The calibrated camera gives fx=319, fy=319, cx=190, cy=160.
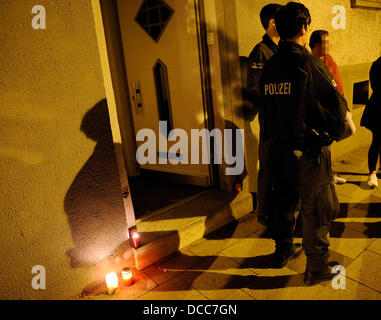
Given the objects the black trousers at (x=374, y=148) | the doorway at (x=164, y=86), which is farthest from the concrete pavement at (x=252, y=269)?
the doorway at (x=164, y=86)

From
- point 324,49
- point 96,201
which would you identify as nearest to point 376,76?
point 324,49

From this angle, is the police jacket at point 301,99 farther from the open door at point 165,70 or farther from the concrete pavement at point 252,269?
the open door at point 165,70

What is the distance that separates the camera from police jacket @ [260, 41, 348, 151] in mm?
2340

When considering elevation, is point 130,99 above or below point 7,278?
above

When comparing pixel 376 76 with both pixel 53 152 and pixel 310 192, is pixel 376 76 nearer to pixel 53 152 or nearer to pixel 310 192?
pixel 310 192

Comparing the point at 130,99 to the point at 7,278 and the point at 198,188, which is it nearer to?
the point at 198,188

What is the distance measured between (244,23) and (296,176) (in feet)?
7.14

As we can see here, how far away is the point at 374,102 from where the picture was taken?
4.12 m

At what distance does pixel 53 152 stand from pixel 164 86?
2390 millimetres

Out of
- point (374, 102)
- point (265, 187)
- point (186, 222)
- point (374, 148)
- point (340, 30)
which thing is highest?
point (340, 30)

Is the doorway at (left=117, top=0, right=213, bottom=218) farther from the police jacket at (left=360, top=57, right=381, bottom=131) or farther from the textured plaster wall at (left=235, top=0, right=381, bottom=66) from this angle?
the police jacket at (left=360, top=57, right=381, bottom=131)

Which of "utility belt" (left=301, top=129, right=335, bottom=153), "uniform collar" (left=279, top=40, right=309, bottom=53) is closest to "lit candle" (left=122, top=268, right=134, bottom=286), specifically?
"utility belt" (left=301, top=129, right=335, bottom=153)
